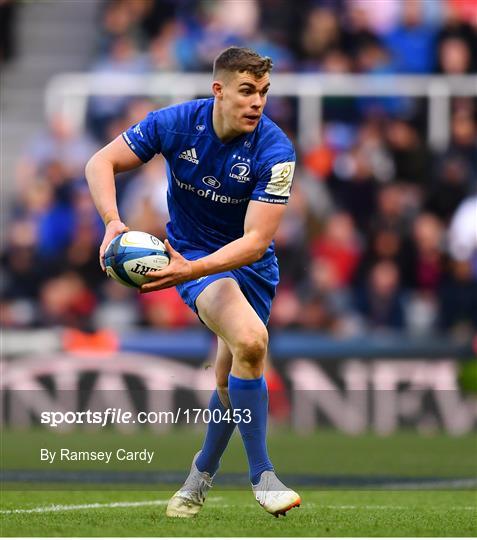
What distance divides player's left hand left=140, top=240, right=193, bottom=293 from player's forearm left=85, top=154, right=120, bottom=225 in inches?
21.7

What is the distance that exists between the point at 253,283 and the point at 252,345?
715 mm

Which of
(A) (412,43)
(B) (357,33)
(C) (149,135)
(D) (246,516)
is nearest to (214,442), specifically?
(D) (246,516)

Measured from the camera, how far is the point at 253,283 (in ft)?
23.7

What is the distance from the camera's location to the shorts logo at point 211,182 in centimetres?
697

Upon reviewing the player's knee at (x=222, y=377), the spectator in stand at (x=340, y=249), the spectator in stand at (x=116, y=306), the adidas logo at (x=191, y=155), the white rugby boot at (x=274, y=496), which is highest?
the adidas logo at (x=191, y=155)

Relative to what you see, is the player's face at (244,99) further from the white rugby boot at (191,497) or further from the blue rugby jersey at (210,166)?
the white rugby boot at (191,497)

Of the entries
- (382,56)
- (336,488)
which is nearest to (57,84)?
(382,56)

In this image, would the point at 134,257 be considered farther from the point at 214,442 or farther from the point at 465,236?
the point at 465,236

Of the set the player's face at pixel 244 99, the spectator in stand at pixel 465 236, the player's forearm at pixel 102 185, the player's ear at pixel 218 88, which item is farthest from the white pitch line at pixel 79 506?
the spectator in stand at pixel 465 236

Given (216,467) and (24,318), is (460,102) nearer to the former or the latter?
(24,318)

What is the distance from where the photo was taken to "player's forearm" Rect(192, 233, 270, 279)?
21.2 feet

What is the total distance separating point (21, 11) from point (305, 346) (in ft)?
26.0

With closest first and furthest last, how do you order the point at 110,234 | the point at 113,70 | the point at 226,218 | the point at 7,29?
1. the point at 110,234
2. the point at 226,218
3. the point at 113,70
4. the point at 7,29

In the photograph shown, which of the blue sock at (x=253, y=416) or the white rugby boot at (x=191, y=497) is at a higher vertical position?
the blue sock at (x=253, y=416)
